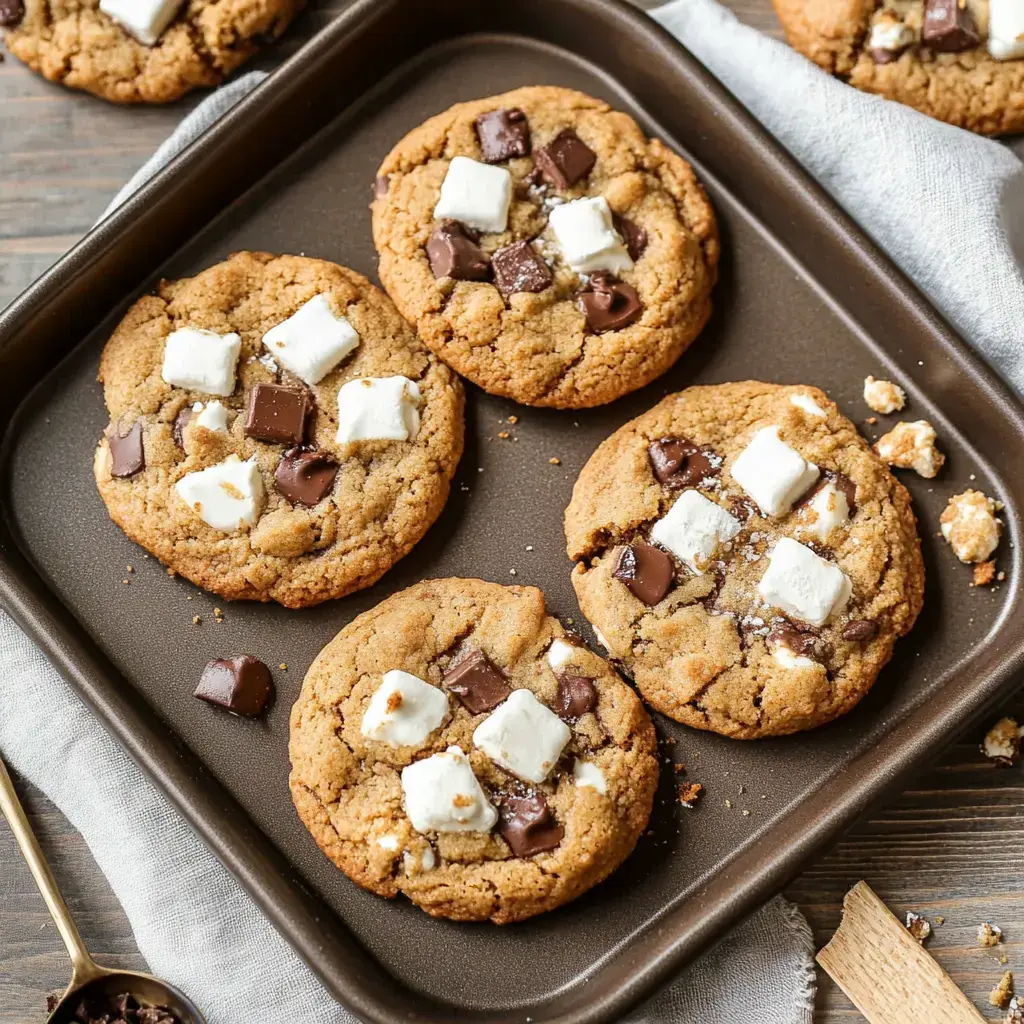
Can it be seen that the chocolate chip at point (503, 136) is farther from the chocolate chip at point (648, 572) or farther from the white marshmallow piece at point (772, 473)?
the chocolate chip at point (648, 572)

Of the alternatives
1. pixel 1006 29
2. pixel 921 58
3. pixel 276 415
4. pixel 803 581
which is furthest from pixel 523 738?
pixel 1006 29

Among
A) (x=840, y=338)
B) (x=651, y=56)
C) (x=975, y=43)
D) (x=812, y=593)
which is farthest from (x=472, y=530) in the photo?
(x=975, y=43)

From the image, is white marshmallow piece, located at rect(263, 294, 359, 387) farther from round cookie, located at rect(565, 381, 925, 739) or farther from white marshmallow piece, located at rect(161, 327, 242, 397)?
round cookie, located at rect(565, 381, 925, 739)

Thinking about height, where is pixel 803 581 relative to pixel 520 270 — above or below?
below

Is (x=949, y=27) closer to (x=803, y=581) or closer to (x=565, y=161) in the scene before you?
(x=565, y=161)

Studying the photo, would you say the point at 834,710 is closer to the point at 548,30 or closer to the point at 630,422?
the point at 630,422

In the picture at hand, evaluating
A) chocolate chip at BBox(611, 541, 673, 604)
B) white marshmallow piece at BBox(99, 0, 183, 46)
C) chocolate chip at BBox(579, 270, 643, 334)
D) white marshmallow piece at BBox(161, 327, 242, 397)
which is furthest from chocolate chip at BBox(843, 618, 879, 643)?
white marshmallow piece at BBox(99, 0, 183, 46)

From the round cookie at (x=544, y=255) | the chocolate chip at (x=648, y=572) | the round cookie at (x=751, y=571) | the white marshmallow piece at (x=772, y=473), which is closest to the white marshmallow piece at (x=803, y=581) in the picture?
the round cookie at (x=751, y=571)
